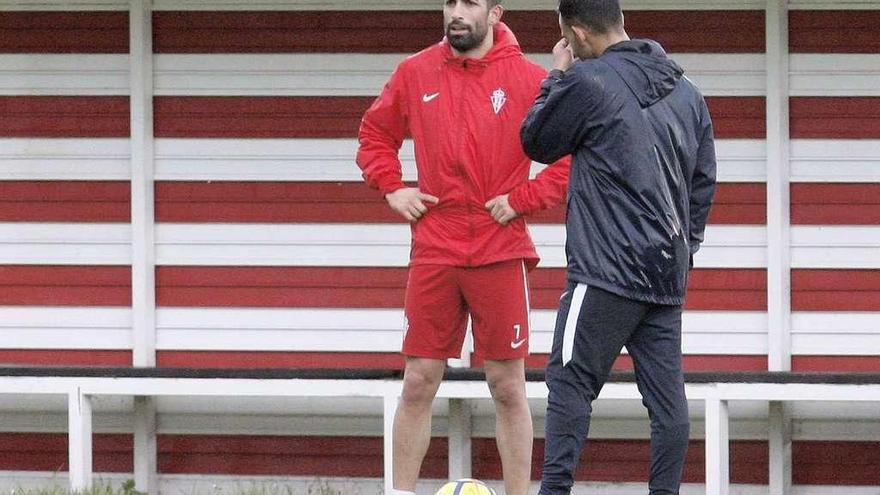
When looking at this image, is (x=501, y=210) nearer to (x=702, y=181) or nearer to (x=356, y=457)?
(x=702, y=181)

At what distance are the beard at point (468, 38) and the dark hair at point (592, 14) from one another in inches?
29.8

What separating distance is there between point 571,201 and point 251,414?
10.5 feet

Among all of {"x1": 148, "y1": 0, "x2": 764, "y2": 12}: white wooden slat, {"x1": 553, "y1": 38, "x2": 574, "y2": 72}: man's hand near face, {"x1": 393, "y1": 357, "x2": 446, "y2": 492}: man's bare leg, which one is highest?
{"x1": 148, "y1": 0, "x2": 764, "y2": 12}: white wooden slat

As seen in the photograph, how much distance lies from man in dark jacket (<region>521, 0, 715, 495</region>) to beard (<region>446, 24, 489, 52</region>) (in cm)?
74

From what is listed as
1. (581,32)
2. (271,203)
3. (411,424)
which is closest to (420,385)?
(411,424)

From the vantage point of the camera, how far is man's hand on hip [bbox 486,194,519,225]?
20.4 ft

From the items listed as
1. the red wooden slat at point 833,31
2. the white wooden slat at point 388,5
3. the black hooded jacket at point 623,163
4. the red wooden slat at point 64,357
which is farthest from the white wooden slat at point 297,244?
the black hooded jacket at point 623,163

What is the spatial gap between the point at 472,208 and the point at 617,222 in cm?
95

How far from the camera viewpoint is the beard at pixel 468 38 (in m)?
6.24

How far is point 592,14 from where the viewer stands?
217 inches

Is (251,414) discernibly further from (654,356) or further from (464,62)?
(654,356)

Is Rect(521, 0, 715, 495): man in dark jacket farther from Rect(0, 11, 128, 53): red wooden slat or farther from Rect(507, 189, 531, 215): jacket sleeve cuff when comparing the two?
Rect(0, 11, 128, 53): red wooden slat

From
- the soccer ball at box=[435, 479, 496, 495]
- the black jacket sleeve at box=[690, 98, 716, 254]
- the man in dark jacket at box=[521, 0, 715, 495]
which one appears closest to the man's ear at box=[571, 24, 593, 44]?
the man in dark jacket at box=[521, 0, 715, 495]

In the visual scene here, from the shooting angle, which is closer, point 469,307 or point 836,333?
point 469,307
